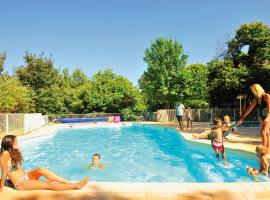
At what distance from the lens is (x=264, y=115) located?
6.19m

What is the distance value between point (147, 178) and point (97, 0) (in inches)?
706

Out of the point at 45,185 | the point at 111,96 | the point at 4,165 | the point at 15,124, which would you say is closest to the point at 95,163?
the point at 45,185

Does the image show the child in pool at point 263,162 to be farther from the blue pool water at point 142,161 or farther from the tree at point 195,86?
the tree at point 195,86

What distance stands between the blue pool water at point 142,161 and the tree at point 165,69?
15.4m

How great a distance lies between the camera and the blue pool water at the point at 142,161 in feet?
28.2

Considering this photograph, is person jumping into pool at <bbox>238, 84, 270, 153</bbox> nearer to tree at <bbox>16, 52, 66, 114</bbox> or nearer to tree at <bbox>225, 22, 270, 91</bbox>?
tree at <bbox>225, 22, 270, 91</bbox>

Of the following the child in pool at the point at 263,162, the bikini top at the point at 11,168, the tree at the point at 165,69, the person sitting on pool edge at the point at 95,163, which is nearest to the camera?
the bikini top at the point at 11,168

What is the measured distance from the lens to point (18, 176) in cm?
469

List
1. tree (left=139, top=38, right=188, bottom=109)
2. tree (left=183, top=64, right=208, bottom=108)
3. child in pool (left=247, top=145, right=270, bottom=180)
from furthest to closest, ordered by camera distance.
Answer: tree (left=183, top=64, right=208, bottom=108)
tree (left=139, top=38, right=188, bottom=109)
child in pool (left=247, top=145, right=270, bottom=180)

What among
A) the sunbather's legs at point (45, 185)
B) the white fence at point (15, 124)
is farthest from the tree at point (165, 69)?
the sunbather's legs at point (45, 185)

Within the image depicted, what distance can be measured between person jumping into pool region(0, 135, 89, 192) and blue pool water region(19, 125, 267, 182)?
4249mm

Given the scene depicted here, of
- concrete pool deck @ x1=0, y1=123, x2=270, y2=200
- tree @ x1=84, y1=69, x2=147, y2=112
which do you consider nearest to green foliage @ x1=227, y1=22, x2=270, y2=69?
tree @ x1=84, y1=69, x2=147, y2=112

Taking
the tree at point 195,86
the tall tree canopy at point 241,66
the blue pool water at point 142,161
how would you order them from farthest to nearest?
the tree at point 195,86 → the tall tree canopy at point 241,66 → the blue pool water at point 142,161

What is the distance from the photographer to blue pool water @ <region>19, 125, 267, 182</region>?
28.2ft
